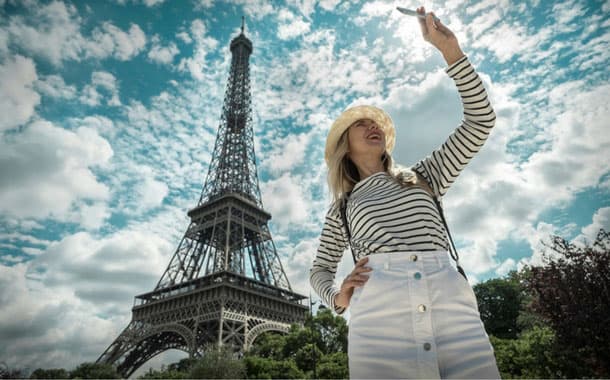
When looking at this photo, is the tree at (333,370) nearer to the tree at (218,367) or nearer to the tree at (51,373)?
the tree at (218,367)

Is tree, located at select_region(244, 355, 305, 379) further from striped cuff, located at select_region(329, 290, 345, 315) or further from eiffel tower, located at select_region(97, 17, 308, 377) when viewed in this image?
striped cuff, located at select_region(329, 290, 345, 315)

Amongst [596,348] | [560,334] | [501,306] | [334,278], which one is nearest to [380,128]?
[334,278]

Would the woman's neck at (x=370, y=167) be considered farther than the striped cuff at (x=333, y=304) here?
Yes

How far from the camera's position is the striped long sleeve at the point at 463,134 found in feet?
6.04

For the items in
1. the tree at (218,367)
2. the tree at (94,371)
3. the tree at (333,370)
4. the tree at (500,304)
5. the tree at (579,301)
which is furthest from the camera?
the tree at (500,304)

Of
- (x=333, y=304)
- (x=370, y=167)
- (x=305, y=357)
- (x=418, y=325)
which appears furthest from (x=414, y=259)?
(x=305, y=357)

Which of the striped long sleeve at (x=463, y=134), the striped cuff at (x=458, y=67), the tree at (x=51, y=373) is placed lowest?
the tree at (x=51, y=373)

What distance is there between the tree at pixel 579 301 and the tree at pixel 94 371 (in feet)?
85.9

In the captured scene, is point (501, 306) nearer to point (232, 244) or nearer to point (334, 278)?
point (232, 244)

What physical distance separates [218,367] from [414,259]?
2190 centimetres

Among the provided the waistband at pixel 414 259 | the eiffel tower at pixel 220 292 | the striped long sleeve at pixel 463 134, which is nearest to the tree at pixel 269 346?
the eiffel tower at pixel 220 292

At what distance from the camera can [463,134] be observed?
77.1 inches

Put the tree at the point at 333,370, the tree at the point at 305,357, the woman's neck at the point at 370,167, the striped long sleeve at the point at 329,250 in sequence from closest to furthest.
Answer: the striped long sleeve at the point at 329,250
the woman's neck at the point at 370,167
the tree at the point at 333,370
the tree at the point at 305,357

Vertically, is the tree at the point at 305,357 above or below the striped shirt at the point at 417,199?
below
